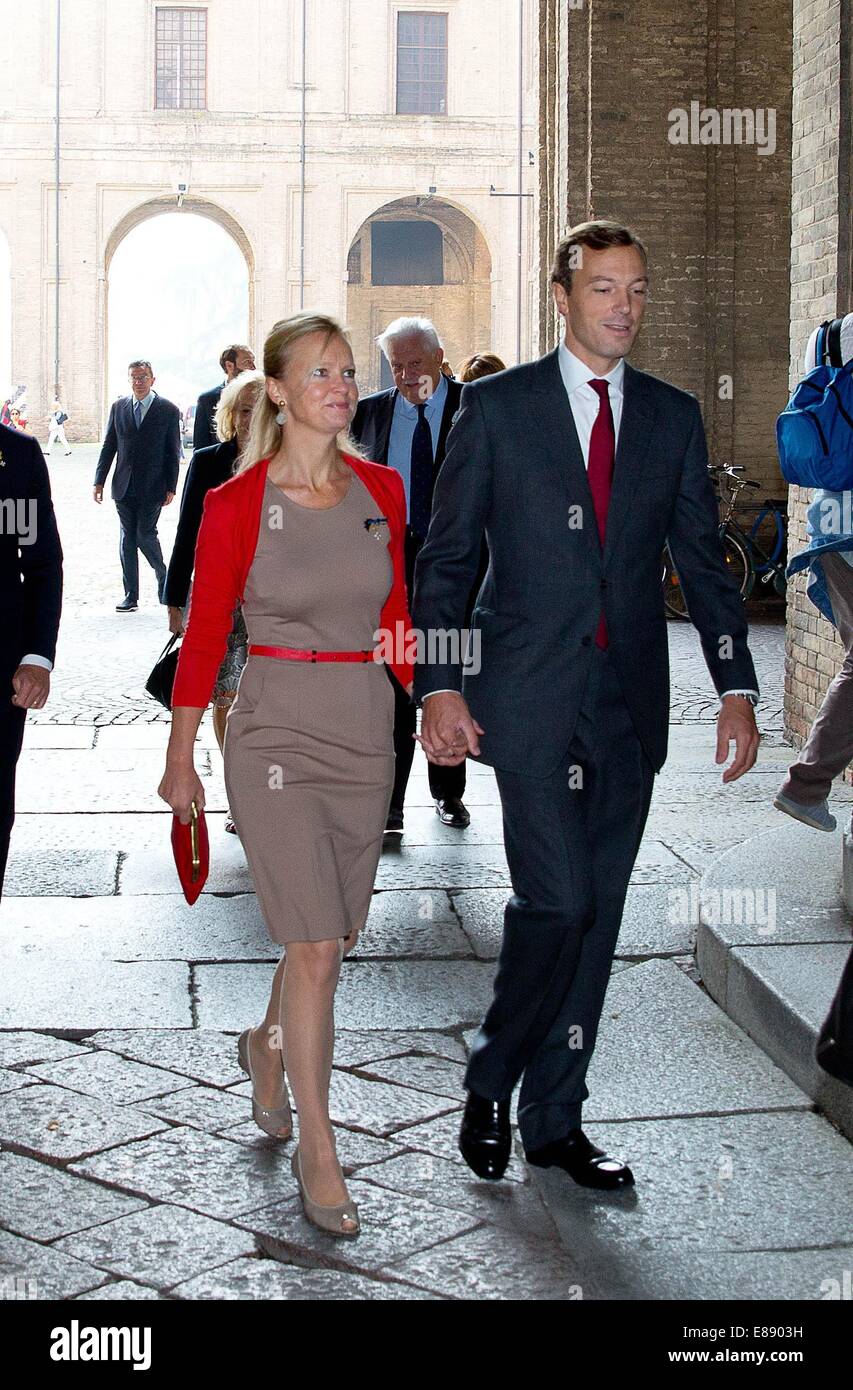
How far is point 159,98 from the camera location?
4703cm

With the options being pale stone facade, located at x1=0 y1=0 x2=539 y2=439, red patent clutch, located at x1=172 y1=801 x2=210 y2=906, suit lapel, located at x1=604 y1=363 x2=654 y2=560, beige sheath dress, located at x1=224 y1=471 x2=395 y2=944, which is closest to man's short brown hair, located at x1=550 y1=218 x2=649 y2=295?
suit lapel, located at x1=604 y1=363 x2=654 y2=560

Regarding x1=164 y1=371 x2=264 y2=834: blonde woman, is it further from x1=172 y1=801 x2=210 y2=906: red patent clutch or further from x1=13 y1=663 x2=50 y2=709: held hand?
x1=172 y1=801 x2=210 y2=906: red patent clutch

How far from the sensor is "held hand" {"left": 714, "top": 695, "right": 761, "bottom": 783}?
3570mm

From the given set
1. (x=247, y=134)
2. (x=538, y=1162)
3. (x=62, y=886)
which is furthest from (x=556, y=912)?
(x=247, y=134)

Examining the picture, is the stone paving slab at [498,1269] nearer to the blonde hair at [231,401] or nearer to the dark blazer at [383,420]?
the blonde hair at [231,401]

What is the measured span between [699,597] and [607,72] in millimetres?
11477

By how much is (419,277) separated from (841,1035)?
4979 cm

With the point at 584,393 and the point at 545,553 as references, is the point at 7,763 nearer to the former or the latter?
the point at 545,553

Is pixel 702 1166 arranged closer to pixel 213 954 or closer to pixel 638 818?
pixel 638 818

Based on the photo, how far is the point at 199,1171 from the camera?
147 inches

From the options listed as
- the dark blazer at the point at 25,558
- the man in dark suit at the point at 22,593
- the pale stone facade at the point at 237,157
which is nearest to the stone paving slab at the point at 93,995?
the man in dark suit at the point at 22,593

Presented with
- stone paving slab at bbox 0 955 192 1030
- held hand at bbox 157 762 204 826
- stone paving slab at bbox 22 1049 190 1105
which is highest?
held hand at bbox 157 762 204 826

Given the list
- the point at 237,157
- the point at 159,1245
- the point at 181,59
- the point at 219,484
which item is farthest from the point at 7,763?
the point at 181,59

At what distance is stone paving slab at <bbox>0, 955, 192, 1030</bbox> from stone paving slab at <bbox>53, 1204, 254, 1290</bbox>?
4.06 ft
